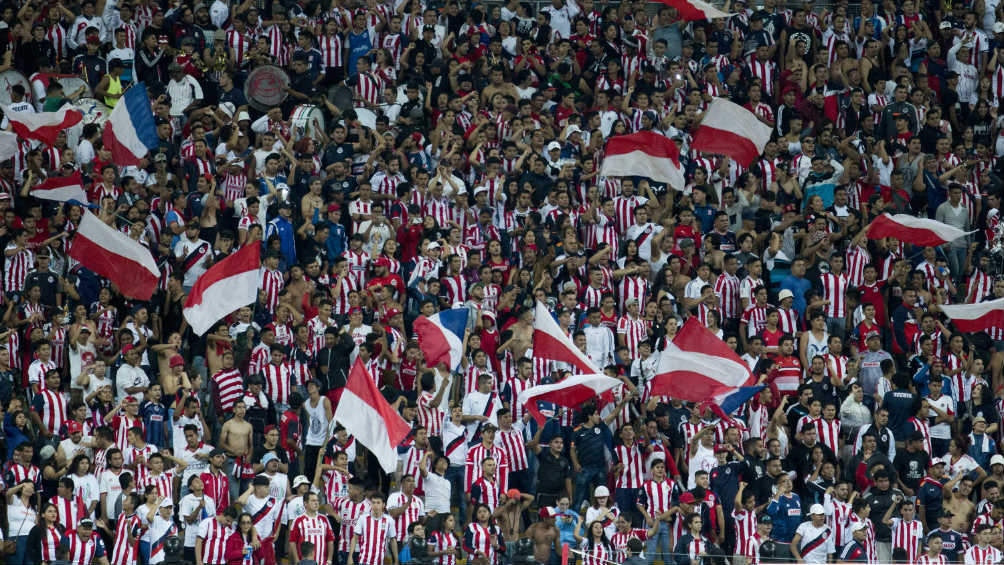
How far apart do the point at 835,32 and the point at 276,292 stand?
10.6m

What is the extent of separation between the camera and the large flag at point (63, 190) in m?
25.0

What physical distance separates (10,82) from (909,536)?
44.4 feet

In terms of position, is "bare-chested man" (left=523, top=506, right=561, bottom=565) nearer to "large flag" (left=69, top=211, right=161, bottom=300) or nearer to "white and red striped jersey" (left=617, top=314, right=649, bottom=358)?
"white and red striped jersey" (left=617, top=314, right=649, bottom=358)

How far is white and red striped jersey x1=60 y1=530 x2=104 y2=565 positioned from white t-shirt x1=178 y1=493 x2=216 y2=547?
3.05 feet

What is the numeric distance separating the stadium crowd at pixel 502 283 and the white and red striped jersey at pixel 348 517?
39mm

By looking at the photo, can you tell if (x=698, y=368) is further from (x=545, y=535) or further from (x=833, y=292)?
(x=833, y=292)

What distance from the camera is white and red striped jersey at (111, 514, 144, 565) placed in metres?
21.4

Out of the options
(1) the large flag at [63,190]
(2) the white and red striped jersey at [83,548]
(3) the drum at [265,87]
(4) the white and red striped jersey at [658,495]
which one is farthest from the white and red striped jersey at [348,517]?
(3) the drum at [265,87]

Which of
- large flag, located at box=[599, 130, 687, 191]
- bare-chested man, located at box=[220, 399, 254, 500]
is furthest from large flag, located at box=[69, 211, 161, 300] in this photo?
large flag, located at box=[599, 130, 687, 191]

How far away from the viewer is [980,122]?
1174 inches

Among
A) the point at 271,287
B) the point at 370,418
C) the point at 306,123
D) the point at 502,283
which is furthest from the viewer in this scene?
the point at 306,123

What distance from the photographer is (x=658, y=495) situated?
2311cm

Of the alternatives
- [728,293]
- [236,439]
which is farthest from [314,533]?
[728,293]

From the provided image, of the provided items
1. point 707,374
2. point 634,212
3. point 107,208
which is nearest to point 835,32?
point 634,212
